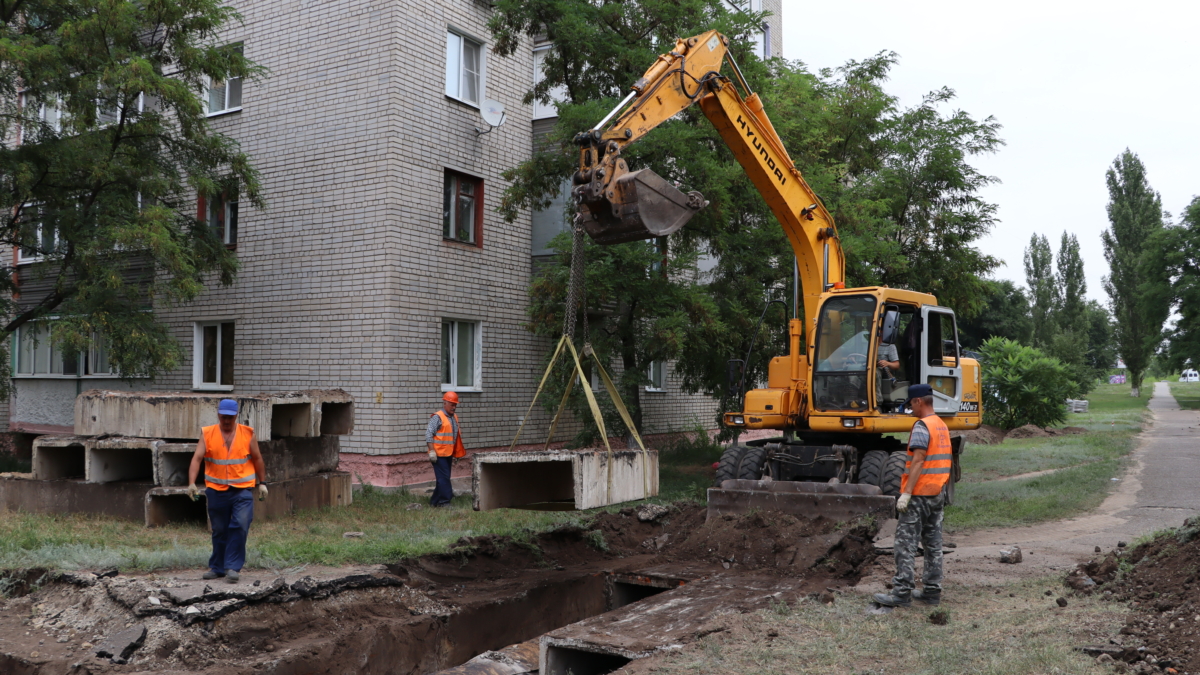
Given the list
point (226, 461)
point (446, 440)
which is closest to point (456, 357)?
point (446, 440)

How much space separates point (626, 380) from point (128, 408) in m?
6.73

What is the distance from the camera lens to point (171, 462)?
991 cm

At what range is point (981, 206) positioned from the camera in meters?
19.5

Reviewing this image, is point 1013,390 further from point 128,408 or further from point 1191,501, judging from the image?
point 128,408

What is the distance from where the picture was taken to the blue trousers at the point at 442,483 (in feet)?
38.3

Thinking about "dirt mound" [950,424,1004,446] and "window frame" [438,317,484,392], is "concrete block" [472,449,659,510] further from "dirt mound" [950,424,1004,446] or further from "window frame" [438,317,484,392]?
"dirt mound" [950,424,1004,446]

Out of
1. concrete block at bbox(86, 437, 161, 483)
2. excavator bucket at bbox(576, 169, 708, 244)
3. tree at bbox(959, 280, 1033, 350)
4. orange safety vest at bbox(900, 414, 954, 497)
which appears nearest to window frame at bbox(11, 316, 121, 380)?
concrete block at bbox(86, 437, 161, 483)

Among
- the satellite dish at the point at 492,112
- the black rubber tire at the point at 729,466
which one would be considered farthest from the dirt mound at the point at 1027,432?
the satellite dish at the point at 492,112

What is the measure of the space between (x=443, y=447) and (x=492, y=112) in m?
6.19

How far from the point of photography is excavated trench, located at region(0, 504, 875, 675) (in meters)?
6.21

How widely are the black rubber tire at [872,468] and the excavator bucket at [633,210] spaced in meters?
3.95

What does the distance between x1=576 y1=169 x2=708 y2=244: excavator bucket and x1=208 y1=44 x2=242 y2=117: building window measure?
994 centimetres

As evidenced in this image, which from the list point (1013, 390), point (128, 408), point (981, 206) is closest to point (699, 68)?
point (128, 408)

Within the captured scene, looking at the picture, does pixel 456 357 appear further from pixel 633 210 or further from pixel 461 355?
pixel 633 210
